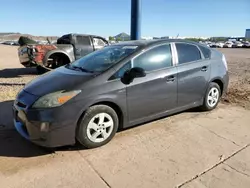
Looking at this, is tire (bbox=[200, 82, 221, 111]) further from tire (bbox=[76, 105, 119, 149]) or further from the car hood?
the car hood

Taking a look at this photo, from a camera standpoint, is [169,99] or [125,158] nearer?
[125,158]

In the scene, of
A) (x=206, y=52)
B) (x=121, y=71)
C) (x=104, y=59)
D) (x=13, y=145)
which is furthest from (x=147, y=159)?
(x=206, y=52)

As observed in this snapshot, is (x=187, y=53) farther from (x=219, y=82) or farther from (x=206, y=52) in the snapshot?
(x=219, y=82)

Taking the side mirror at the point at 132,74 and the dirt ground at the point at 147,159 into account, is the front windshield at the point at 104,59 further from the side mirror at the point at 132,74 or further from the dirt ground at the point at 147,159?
the dirt ground at the point at 147,159

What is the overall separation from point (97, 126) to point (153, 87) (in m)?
1.14

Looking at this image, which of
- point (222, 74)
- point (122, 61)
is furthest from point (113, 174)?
point (222, 74)

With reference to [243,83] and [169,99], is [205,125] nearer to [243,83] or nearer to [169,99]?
[169,99]

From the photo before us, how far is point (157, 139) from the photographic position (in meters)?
3.85

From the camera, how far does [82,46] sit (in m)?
10.1

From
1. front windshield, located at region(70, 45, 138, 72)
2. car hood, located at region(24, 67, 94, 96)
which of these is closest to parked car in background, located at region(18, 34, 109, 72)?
front windshield, located at region(70, 45, 138, 72)

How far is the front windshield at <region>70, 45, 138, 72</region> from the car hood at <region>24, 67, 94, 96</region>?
24 centimetres

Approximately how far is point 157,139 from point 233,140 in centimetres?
120

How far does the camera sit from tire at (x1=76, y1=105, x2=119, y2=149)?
3.41m

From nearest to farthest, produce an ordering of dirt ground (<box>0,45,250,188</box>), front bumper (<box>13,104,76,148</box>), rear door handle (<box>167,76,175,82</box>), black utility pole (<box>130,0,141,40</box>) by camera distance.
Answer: dirt ground (<box>0,45,250,188</box>) < front bumper (<box>13,104,76,148</box>) < rear door handle (<box>167,76,175,82</box>) < black utility pole (<box>130,0,141,40</box>)
